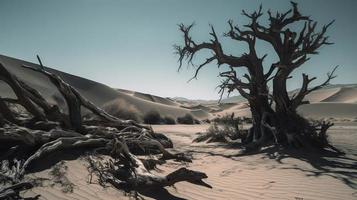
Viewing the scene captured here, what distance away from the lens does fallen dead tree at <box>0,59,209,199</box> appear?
493cm

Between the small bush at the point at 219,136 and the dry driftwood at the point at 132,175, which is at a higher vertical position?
the small bush at the point at 219,136

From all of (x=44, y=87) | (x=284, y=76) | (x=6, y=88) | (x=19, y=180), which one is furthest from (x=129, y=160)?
(x=44, y=87)

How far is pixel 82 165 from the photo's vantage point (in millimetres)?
5844

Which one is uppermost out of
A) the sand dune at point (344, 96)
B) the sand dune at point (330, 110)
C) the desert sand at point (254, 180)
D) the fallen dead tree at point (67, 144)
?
the sand dune at point (344, 96)

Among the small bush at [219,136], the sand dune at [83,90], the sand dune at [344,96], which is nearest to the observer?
the small bush at [219,136]

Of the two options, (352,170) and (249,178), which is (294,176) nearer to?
(249,178)

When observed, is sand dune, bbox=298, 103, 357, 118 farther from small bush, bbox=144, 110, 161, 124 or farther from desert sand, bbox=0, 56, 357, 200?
desert sand, bbox=0, 56, 357, 200

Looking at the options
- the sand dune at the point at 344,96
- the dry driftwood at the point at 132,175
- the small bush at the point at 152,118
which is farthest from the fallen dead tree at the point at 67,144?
the sand dune at the point at 344,96

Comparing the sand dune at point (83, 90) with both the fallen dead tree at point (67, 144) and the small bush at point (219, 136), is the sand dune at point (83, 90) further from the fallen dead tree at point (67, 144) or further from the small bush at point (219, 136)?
the fallen dead tree at point (67, 144)

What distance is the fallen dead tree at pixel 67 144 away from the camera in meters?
4.93

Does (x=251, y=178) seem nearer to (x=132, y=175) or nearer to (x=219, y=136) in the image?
(x=132, y=175)

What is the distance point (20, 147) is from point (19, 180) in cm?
132

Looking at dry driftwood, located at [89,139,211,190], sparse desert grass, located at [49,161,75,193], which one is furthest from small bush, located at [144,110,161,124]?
sparse desert grass, located at [49,161,75,193]

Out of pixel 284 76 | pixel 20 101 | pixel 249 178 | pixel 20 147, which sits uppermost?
pixel 284 76
